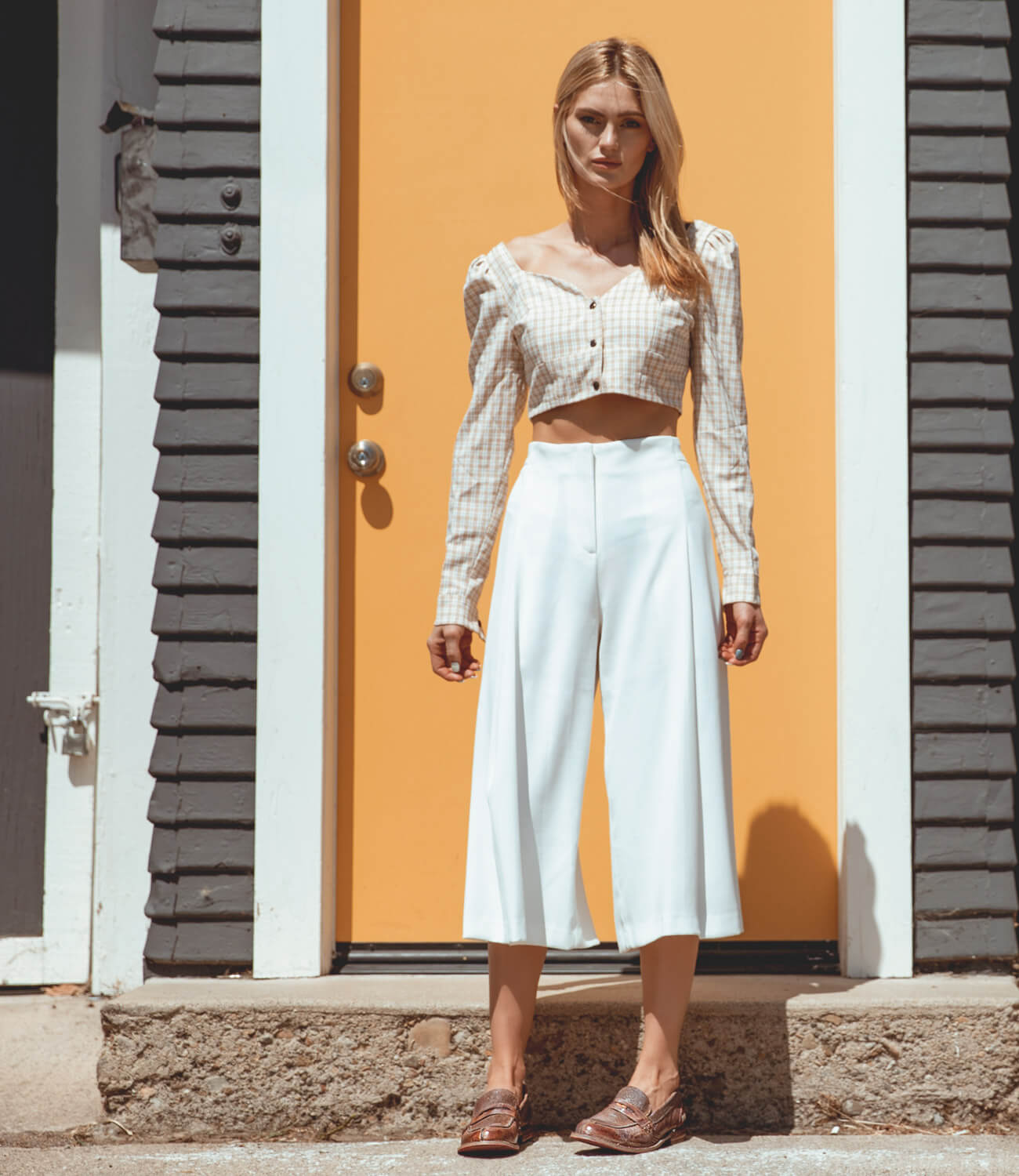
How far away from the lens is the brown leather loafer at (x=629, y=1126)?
238 centimetres

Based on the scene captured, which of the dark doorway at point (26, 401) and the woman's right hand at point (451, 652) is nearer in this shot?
the woman's right hand at point (451, 652)

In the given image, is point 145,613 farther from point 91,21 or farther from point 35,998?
point 91,21

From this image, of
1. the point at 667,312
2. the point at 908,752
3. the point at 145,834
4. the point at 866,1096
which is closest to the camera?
the point at 667,312

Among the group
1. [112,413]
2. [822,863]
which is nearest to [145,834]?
[112,413]

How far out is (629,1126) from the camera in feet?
7.86

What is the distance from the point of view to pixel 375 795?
125 inches

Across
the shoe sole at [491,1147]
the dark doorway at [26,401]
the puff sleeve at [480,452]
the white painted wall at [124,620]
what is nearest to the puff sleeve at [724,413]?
the puff sleeve at [480,452]

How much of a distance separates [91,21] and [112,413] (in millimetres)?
1048

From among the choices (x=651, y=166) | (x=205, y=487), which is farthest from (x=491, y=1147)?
(x=651, y=166)

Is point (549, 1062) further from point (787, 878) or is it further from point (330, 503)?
point (330, 503)

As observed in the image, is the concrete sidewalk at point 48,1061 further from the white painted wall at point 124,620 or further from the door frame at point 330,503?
the door frame at point 330,503

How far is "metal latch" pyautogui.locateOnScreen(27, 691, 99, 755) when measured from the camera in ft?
11.6

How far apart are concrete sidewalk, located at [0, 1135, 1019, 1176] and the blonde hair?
155cm

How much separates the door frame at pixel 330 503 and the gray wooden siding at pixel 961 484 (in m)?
0.04
